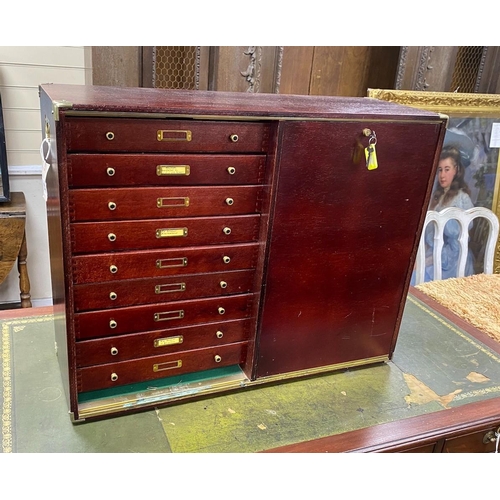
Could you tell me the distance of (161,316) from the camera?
1.50m

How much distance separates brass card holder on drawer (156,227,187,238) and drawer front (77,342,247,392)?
39cm

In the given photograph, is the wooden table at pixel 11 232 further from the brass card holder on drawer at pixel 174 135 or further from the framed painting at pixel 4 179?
the brass card holder on drawer at pixel 174 135

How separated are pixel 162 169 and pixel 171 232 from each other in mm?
181

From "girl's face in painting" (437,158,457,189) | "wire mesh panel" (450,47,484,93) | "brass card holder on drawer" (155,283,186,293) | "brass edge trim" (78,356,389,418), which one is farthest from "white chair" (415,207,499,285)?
"brass card holder on drawer" (155,283,186,293)

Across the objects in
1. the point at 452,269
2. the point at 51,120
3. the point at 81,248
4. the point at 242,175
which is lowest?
the point at 452,269

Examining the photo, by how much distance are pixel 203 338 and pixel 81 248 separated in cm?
49

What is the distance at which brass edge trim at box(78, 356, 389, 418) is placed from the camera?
1.48m

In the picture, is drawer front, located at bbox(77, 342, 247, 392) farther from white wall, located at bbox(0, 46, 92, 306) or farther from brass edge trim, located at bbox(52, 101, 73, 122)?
white wall, located at bbox(0, 46, 92, 306)

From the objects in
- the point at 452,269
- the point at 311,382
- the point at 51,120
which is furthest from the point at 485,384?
the point at 51,120

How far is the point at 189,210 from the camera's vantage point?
1413 mm

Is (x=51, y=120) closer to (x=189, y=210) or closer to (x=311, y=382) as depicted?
(x=189, y=210)

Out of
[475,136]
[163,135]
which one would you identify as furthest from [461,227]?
[163,135]

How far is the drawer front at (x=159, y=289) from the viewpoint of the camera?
1.39m

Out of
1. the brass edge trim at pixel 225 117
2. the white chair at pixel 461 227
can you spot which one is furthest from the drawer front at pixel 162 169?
the white chair at pixel 461 227
